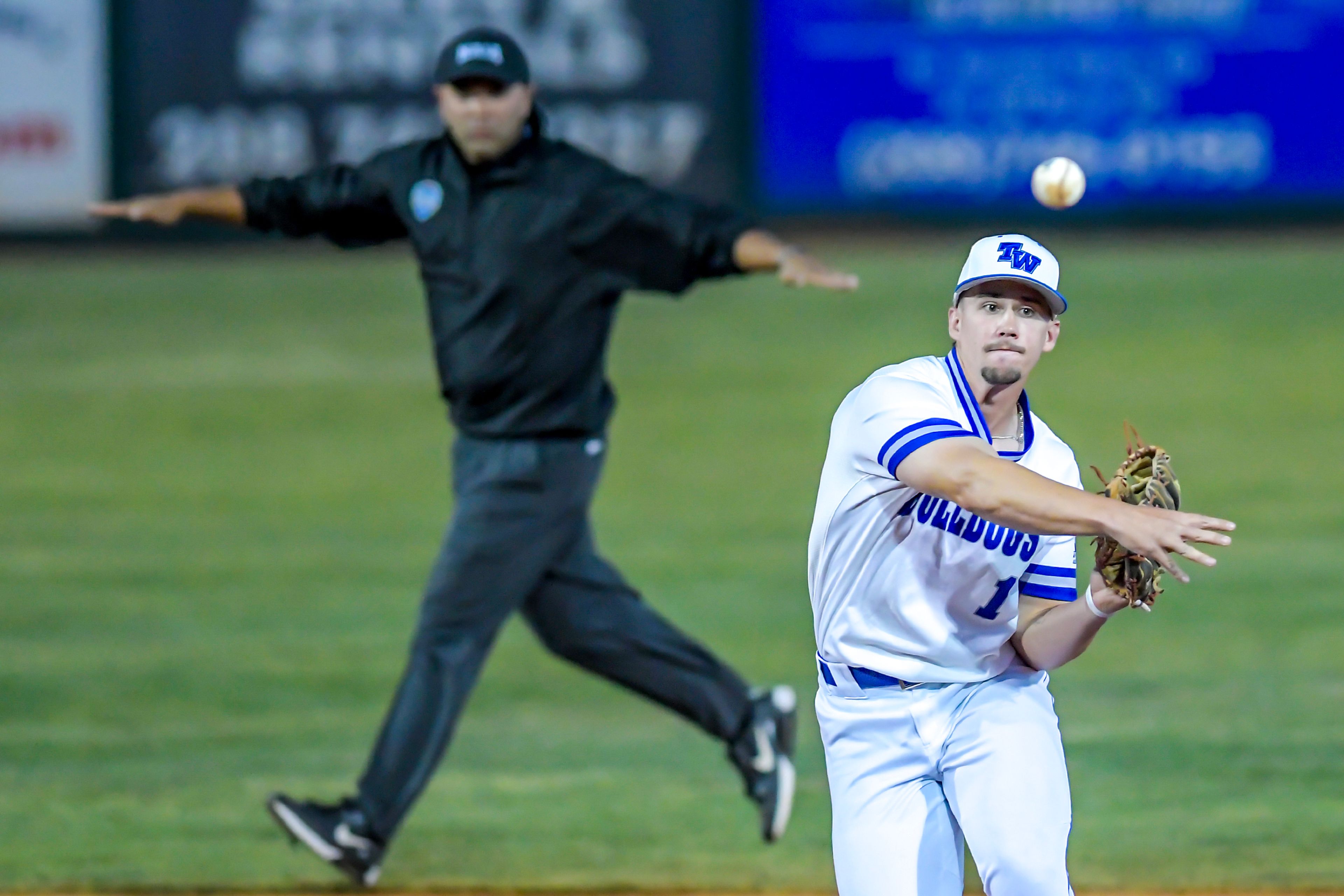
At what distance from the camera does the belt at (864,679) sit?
4234 millimetres

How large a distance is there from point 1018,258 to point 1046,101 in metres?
13.8

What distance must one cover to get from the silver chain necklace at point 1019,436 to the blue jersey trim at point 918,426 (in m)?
0.23

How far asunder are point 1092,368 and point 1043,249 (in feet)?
31.8

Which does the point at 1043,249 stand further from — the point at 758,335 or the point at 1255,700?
the point at 758,335

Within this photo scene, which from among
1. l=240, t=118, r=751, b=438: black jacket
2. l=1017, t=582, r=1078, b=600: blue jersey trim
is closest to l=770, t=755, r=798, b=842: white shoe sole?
l=240, t=118, r=751, b=438: black jacket

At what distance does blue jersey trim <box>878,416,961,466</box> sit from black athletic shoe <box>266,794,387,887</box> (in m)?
2.25

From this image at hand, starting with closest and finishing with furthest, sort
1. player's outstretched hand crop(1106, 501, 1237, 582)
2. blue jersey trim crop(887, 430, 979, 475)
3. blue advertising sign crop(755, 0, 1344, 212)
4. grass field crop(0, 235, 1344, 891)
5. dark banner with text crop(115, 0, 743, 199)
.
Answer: player's outstretched hand crop(1106, 501, 1237, 582), blue jersey trim crop(887, 430, 979, 475), grass field crop(0, 235, 1344, 891), blue advertising sign crop(755, 0, 1344, 212), dark banner with text crop(115, 0, 743, 199)

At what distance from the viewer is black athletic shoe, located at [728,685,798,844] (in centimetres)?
615

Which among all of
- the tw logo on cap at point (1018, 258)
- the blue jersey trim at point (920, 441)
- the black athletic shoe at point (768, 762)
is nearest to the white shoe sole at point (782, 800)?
the black athletic shoe at point (768, 762)

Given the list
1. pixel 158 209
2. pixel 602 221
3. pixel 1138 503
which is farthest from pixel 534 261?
pixel 1138 503

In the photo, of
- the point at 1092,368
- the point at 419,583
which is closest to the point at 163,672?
the point at 419,583

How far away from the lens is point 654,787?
6.75 metres

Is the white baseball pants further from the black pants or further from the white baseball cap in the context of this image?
the black pants

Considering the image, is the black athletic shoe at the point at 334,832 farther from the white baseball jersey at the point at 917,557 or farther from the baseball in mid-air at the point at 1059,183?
the baseball in mid-air at the point at 1059,183
